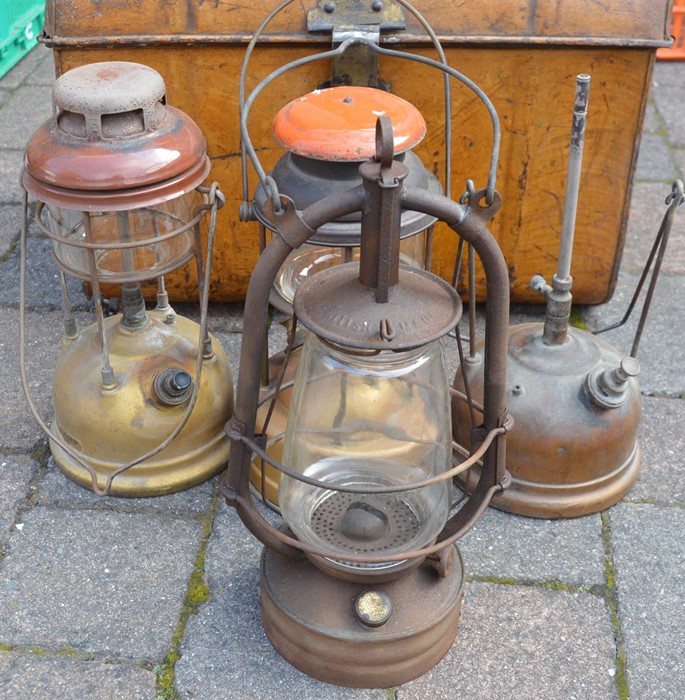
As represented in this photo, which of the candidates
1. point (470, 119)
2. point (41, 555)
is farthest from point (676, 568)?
point (41, 555)

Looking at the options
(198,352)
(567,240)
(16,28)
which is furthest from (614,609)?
(16,28)

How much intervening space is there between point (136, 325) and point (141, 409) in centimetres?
23

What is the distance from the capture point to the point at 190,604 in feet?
7.50

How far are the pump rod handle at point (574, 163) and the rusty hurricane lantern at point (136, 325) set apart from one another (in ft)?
2.85

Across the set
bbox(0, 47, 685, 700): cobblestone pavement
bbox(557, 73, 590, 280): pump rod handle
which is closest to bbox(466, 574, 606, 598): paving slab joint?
bbox(0, 47, 685, 700): cobblestone pavement

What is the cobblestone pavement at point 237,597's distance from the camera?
2.11 m

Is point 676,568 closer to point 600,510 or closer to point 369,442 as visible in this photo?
point 600,510

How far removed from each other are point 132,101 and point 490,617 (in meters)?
1.49

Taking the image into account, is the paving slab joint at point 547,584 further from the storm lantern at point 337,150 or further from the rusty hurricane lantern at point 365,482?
the storm lantern at point 337,150

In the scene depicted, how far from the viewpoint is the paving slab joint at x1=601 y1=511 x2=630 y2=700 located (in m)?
2.12

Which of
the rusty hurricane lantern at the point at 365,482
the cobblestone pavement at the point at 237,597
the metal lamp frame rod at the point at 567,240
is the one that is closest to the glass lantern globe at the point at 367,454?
the rusty hurricane lantern at the point at 365,482

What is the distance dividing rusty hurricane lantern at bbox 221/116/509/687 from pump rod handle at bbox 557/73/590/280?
2.15 feet

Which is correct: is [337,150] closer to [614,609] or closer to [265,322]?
[265,322]

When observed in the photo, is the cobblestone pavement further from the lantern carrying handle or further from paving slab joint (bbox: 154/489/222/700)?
the lantern carrying handle
